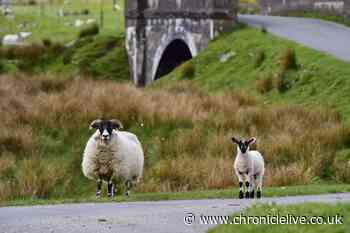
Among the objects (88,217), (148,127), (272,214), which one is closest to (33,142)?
(148,127)

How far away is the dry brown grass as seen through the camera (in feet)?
43.8

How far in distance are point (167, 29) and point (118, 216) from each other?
25.9 m

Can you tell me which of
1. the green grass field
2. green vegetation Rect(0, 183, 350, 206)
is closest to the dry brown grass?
green vegetation Rect(0, 183, 350, 206)

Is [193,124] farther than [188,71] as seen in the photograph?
No

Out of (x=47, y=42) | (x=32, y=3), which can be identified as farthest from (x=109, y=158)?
(x=32, y=3)

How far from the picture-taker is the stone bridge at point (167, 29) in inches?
1208

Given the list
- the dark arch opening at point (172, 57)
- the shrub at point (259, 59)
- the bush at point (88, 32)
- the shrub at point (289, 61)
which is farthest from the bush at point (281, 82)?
the bush at point (88, 32)

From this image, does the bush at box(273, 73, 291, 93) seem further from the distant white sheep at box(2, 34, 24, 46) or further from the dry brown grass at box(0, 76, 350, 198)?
the distant white sheep at box(2, 34, 24, 46)

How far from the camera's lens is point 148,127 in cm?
1748

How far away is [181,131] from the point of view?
16453mm

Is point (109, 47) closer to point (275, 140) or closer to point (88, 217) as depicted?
point (275, 140)

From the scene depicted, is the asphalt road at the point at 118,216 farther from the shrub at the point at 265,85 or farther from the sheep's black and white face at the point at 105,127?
the shrub at the point at 265,85

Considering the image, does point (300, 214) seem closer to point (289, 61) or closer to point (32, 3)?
point (289, 61)

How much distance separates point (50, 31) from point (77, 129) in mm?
30949
